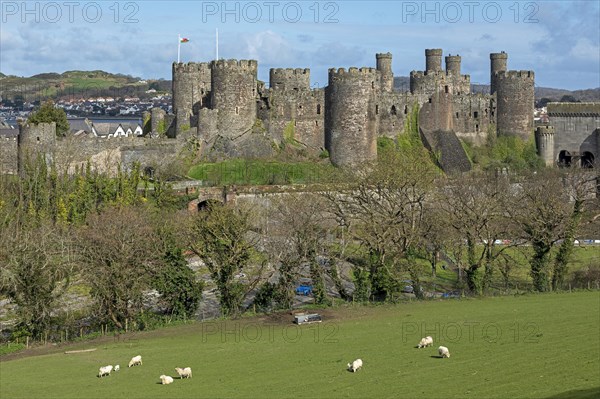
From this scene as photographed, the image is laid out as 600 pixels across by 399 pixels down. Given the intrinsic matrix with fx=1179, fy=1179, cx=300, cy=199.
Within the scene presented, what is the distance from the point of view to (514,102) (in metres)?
72.8

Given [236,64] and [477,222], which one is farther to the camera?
[236,64]

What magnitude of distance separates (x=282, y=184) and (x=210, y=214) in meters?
13.0

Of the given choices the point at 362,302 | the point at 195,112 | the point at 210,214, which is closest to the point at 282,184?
the point at 195,112

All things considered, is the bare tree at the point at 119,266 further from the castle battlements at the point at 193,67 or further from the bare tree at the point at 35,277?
the castle battlements at the point at 193,67

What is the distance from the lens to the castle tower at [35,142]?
59.9 m

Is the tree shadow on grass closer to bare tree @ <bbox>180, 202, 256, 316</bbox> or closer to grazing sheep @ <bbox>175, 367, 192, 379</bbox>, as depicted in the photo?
grazing sheep @ <bbox>175, 367, 192, 379</bbox>

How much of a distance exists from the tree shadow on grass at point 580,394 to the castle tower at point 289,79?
4079 centimetres

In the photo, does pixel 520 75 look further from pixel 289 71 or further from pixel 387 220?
pixel 387 220

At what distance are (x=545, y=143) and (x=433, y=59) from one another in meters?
8.77

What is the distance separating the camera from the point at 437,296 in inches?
1861

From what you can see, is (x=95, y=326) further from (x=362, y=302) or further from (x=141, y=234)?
(x=362, y=302)

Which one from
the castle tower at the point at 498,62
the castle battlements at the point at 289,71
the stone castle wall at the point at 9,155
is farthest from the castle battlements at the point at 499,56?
the stone castle wall at the point at 9,155

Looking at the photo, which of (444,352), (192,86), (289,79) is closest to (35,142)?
(192,86)

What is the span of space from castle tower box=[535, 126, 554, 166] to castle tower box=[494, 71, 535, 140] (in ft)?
3.33
